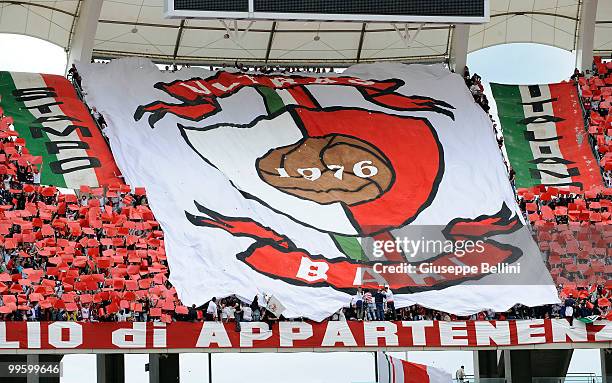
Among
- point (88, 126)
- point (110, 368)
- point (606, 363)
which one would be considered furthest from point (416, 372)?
point (88, 126)

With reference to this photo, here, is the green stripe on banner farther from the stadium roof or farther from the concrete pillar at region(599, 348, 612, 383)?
the concrete pillar at region(599, 348, 612, 383)

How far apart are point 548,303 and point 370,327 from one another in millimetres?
3971

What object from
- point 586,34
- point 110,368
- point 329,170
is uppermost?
point 586,34

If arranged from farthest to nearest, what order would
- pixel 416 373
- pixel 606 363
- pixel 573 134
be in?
pixel 573 134, pixel 606 363, pixel 416 373

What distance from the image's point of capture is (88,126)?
106ft

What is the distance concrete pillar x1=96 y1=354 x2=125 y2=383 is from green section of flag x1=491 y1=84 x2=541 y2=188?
444 inches

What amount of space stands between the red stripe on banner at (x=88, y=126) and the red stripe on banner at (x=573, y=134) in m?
11.9

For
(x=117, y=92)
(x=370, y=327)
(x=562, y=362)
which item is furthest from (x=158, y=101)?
(x=562, y=362)

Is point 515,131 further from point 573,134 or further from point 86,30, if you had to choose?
point 86,30

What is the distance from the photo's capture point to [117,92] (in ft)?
109

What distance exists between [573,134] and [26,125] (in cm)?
1469

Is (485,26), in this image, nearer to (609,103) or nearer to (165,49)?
(609,103)

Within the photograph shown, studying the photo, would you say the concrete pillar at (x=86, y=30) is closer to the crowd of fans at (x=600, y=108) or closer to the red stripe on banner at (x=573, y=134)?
the red stripe on banner at (x=573, y=134)

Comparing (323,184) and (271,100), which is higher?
(271,100)
